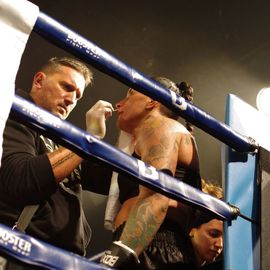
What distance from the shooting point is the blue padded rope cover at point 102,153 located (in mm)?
1016

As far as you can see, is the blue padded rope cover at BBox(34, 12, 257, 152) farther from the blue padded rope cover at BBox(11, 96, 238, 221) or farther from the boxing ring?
the blue padded rope cover at BBox(11, 96, 238, 221)

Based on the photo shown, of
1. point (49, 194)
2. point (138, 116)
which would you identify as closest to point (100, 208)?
point (138, 116)

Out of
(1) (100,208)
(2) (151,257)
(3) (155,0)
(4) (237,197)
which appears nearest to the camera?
(4) (237,197)

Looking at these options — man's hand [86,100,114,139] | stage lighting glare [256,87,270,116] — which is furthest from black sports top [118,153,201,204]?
stage lighting glare [256,87,270,116]

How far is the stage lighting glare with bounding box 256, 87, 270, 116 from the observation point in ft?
10.3

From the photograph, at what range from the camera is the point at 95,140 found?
108 centimetres

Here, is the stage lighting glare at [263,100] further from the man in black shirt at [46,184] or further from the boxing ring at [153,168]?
the boxing ring at [153,168]

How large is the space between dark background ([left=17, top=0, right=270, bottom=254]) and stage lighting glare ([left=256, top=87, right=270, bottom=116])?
14cm

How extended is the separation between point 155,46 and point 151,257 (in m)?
1.96

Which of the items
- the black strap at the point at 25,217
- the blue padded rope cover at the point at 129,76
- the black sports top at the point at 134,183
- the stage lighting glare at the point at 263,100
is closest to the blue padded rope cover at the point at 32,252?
the blue padded rope cover at the point at 129,76

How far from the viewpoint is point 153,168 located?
117 centimetres

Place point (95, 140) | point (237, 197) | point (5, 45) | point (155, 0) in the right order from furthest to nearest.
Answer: point (155, 0) → point (237, 197) → point (95, 140) → point (5, 45)

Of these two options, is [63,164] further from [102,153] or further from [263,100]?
[263,100]

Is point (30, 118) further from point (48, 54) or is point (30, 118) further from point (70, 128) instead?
point (48, 54)
